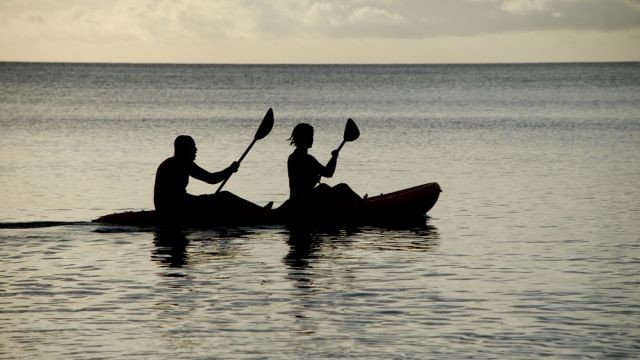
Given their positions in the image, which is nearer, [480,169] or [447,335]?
[447,335]

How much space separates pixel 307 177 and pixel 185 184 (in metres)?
1.69

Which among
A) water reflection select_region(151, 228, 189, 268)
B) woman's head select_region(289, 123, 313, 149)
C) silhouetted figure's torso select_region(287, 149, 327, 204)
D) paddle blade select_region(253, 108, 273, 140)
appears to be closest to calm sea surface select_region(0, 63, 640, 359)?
water reflection select_region(151, 228, 189, 268)

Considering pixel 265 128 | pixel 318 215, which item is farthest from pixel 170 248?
pixel 265 128

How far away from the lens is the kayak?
59.4 ft

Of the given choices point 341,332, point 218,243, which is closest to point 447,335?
point 341,332

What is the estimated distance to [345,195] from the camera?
61.1 ft

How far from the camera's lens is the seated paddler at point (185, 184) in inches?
691

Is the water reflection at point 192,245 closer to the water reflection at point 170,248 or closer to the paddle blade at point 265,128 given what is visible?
the water reflection at point 170,248

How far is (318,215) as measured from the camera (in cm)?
1845

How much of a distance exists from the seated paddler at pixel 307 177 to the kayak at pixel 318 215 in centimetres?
13

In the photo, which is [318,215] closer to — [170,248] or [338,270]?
[170,248]

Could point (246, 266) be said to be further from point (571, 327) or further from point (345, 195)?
point (571, 327)

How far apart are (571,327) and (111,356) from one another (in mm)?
4016

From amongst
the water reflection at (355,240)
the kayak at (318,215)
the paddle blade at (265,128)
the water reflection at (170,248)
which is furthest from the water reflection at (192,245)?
the paddle blade at (265,128)
